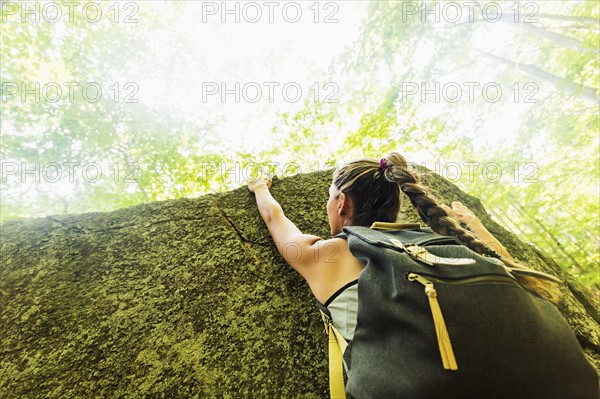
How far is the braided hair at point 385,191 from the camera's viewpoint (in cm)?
188

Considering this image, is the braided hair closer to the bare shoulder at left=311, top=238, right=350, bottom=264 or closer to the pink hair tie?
the pink hair tie

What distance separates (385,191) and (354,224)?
1.17 feet

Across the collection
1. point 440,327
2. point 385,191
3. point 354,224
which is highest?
point 385,191

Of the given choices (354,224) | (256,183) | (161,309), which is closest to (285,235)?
(354,224)

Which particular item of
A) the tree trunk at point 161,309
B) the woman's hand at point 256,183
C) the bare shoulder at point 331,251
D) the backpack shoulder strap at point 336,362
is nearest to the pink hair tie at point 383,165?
the bare shoulder at point 331,251

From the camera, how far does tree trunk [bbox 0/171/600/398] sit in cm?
175

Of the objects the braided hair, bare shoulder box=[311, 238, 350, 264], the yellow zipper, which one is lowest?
the yellow zipper

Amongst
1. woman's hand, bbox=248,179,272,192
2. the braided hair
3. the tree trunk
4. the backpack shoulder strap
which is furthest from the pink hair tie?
woman's hand, bbox=248,179,272,192

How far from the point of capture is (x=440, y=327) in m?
1.11

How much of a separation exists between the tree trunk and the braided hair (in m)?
0.73

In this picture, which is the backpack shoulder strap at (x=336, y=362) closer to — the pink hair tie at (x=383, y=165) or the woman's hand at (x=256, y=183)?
the pink hair tie at (x=383, y=165)

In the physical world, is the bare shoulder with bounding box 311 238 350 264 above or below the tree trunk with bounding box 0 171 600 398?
above

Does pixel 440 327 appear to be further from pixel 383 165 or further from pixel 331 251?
pixel 383 165

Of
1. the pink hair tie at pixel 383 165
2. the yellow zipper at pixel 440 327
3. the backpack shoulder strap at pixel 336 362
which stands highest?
the pink hair tie at pixel 383 165
